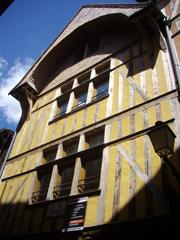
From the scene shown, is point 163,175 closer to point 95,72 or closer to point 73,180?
point 73,180

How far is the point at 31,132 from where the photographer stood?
27.2 feet

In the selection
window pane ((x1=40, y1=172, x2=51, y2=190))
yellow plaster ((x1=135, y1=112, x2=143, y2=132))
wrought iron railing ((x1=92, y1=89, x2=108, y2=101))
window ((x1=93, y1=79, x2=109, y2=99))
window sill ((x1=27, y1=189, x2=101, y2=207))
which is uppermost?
window ((x1=93, y1=79, x2=109, y2=99))

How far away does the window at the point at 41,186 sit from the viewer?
6120 mm

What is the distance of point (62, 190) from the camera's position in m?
5.74

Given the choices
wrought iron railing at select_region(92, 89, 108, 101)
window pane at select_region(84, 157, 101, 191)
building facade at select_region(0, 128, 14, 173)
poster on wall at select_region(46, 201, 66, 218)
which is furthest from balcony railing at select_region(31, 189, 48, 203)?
building facade at select_region(0, 128, 14, 173)

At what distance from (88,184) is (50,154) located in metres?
2.07

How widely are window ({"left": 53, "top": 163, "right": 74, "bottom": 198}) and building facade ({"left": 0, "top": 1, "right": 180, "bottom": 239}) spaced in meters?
0.02

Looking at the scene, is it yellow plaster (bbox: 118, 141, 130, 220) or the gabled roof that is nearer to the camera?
yellow plaster (bbox: 118, 141, 130, 220)

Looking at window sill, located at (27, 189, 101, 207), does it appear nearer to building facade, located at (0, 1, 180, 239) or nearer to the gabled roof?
building facade, located at (0, 1, 180, 239)

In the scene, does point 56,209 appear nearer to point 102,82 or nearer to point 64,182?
point 64,182

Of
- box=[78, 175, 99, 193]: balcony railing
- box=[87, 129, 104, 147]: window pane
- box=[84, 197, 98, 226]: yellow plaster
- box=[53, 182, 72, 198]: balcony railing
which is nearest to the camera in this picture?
box=[84, 197, 98, 226]: yellow plaster

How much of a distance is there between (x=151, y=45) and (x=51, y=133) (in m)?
3.68

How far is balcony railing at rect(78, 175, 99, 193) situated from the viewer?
17.1 feet

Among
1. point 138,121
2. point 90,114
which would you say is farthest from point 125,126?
point 90,114
